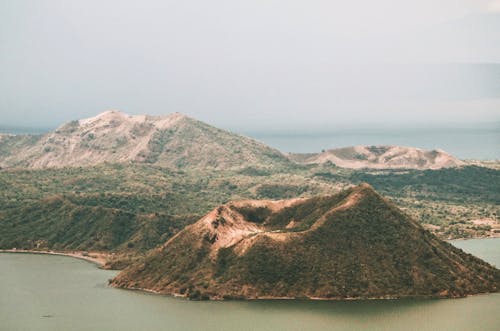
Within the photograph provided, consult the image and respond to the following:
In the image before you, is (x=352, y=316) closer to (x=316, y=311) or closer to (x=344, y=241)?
(x=316, y=311)

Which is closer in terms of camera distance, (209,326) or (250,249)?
(209,326)

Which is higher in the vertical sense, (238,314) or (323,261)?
(323,261)

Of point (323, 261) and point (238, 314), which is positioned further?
point (323, 261)

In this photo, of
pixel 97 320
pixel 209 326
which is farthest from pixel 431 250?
pixel 97 320

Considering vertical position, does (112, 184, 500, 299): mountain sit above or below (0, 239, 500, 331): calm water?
above
